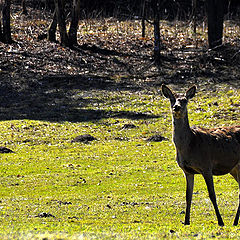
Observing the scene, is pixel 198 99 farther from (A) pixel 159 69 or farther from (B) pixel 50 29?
(B) pixel 50 29

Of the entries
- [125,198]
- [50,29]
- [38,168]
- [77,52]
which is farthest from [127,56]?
[125,198]

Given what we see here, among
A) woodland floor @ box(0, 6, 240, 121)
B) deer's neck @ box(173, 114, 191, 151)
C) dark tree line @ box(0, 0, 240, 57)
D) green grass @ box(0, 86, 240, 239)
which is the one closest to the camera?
green grass @ box(0, 86, 240, 239)

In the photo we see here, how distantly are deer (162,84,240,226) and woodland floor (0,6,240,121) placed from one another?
18.1 m

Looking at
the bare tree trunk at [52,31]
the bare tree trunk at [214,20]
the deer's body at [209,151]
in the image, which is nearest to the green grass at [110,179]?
the deer's body at [209,151]

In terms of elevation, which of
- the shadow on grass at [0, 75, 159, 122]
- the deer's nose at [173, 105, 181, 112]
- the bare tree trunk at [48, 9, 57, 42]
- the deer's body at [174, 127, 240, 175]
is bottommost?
the shadow on grass at [0, 75, 159, 122]

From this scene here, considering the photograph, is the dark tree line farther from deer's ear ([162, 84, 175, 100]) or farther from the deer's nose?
the deer's nose

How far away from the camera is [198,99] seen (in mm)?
34719

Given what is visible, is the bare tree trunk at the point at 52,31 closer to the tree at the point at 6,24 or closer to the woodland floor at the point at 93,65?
the woodland floor at the point at 93,65

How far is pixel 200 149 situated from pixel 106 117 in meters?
19.2

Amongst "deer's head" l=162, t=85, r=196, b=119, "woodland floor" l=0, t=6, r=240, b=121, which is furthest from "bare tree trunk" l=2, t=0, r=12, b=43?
"deer's head" l=162, t=85, r=196, b=119

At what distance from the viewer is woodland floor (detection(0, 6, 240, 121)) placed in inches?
1378

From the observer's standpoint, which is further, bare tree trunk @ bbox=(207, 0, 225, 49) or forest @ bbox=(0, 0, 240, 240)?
bare tree trunk @ bbox=(207, 0, 225, 49)

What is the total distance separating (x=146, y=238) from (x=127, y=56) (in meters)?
36.0

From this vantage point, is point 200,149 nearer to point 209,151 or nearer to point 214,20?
point 209,151
